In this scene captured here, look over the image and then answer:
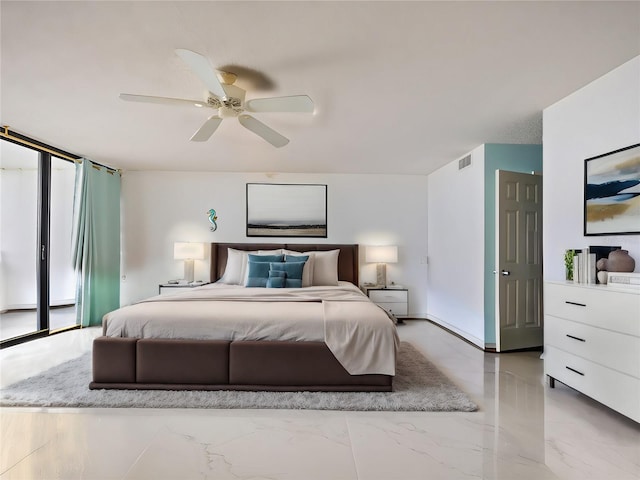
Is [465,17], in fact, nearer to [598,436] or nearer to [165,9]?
[165,9]

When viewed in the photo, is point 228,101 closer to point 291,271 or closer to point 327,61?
point 327,61

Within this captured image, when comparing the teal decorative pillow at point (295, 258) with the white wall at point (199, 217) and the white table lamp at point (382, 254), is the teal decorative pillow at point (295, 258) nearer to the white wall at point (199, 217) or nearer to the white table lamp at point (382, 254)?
the white wall at point (199, 217)

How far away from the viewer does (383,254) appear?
5258 millimetres

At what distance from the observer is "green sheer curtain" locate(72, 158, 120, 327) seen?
466 centimetres

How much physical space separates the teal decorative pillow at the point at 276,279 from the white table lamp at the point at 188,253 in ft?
5.25

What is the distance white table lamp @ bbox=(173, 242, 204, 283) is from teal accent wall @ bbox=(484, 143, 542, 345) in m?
3.98

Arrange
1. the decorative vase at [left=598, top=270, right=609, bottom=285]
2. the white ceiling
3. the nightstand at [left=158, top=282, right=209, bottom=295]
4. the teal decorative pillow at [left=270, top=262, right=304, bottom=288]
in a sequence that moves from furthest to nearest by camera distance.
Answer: the nightstand at [left=158, top=282, right=209, bottom=295] → the teal decorative pillow at [left=270, top=262, right=304, bottom=288] → the decorative vase at [left=598, top=270, right=609, bottom=285] → the white ceiling

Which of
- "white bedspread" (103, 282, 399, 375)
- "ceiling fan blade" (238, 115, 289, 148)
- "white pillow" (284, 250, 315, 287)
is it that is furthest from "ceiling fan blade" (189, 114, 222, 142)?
"white pillow" (284, 250, 315, 287)

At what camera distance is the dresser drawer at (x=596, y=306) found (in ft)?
6.64

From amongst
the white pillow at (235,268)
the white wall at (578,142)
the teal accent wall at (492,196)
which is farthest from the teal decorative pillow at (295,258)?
the white wall at (578,142)

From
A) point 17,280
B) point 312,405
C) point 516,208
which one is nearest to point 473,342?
point 516,208

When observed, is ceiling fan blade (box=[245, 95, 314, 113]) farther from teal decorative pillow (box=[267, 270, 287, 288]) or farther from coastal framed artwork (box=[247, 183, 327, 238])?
coastal framed artwork (box=[247, 183, 327, 238])

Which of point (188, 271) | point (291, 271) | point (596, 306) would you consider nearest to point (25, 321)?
point (188, 271)

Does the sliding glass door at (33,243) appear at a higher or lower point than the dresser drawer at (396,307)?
higher
